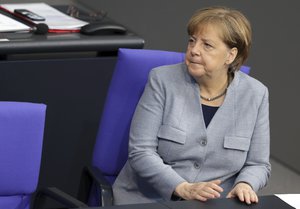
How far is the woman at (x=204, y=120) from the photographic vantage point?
9.93 feet

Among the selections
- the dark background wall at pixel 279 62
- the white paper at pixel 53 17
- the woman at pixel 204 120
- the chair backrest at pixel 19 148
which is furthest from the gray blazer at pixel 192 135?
the dark background wall at pixel 279 62

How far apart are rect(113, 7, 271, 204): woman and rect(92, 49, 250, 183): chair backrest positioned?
→ 0.39ft

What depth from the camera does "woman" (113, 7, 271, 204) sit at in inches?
119

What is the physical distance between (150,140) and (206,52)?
0.36 m

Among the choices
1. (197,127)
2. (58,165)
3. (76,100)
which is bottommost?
(58,165)

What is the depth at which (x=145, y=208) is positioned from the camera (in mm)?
2527

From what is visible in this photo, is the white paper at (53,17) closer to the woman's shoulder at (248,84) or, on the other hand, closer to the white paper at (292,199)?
the woman's shoulder at (248,84)

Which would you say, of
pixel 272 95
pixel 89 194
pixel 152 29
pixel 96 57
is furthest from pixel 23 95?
pixel 152 29

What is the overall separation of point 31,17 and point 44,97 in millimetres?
402

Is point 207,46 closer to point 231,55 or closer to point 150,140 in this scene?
point 231,55

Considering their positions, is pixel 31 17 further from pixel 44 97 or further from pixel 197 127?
pixel 197 127

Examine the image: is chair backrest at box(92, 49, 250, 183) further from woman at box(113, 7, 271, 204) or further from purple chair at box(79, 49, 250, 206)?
woman at box(113, 7, 271, 204)

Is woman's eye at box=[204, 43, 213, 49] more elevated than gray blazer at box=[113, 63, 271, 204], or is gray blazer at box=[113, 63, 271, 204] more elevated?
woman's eye at box=[204, 43, 213, 49]

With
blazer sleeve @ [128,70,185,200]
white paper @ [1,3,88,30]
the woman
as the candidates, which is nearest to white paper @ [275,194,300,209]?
the woman
